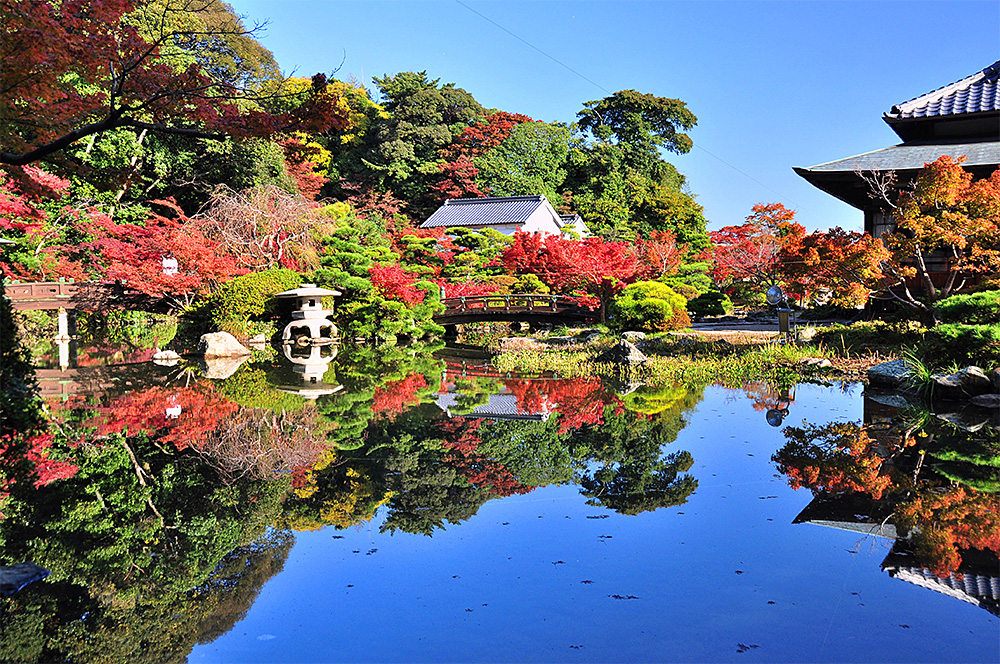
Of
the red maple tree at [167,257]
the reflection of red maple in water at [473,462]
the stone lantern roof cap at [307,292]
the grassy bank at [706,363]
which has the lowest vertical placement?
the reflection of red maple in water at [473,462]

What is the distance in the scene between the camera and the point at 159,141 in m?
22.7

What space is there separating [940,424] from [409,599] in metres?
6.36

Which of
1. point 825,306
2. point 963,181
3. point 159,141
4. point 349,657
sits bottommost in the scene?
point 349,657

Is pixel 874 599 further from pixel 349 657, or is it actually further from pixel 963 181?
pixel 963 181

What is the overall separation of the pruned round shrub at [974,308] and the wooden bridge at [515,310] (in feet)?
30.6

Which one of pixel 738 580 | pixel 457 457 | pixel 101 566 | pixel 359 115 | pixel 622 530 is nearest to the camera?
pixel 738 580

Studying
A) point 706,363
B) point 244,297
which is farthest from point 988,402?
point 244,297

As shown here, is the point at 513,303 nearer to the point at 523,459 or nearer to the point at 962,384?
the point at 962,384

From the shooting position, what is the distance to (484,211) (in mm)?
Answer: 31281

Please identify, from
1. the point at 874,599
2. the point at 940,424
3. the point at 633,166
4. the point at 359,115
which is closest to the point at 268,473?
the point at 874,599

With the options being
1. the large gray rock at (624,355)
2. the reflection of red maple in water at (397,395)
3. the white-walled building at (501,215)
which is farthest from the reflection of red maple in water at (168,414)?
the white-walled building at (501,215)

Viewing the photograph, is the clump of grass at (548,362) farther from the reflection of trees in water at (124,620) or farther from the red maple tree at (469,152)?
the red maple tree at (469,152)

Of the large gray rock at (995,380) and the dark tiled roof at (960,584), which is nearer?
the dark tiled roof at (960,584)

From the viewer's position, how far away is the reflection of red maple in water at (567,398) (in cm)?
826
